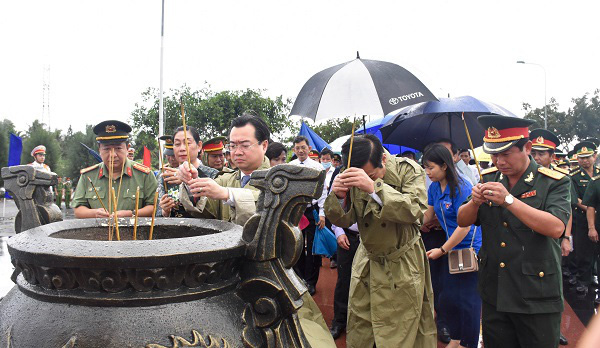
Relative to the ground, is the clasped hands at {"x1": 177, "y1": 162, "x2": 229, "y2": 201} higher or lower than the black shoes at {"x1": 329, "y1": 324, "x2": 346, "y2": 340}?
higher

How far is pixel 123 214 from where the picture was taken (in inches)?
113

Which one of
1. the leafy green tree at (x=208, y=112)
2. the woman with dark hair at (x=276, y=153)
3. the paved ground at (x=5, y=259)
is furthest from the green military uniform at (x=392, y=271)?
the leafy green tree at (x=208, y=112)

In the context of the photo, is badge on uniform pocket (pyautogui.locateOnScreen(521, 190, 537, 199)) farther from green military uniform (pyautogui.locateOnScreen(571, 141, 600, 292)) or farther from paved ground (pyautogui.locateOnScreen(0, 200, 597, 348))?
green military uniform (pyautogui.locateOnScreen(571, 141, 600, 292))

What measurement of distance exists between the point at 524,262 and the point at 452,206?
1095 mm

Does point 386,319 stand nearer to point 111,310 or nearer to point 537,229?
point 537,229

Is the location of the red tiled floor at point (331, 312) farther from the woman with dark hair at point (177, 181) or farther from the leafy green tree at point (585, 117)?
the leafy green tree at point (585, 117)

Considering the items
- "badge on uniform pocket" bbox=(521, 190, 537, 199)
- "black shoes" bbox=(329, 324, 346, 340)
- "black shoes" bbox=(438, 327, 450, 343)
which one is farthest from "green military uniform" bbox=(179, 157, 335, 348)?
"black shoes" bbox=(438, 327, 450, 343)

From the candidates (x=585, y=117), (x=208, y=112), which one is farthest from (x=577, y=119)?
(x=208, y=112)

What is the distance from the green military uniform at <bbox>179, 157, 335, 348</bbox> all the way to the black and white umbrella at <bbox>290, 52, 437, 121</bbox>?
71 cm

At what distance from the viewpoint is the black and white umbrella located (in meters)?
3.13

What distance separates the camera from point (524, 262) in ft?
8.67

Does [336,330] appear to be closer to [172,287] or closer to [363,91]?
[363,91]

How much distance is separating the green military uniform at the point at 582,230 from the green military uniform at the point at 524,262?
13.3ft

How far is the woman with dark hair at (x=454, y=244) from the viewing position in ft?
11.5
